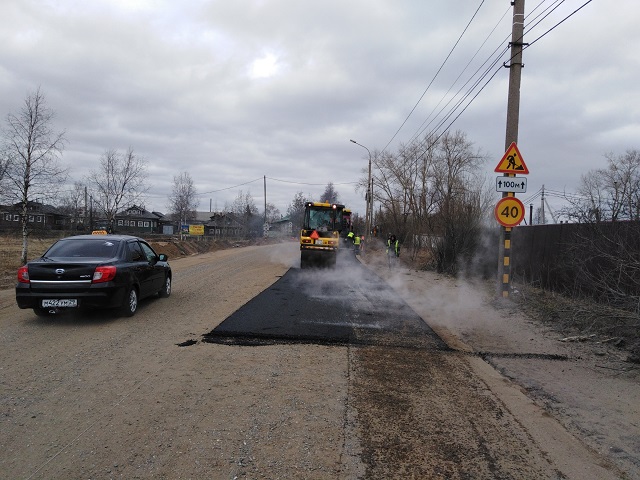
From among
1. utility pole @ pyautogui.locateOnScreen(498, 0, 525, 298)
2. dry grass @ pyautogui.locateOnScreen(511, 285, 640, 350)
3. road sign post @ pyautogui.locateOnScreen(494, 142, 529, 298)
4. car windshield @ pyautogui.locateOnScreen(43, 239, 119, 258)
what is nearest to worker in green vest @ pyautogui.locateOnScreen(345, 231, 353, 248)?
utility pole @ pyautogui.locateOnScreen(498, 0, 525, 298)

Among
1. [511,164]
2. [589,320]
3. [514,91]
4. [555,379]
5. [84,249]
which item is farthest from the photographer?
[514,91]

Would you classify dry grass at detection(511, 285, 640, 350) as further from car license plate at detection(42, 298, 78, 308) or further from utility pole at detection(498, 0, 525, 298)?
car license plate at detection(42, 298, 78, 308)

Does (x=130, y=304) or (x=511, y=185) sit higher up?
(x=511, y=185)

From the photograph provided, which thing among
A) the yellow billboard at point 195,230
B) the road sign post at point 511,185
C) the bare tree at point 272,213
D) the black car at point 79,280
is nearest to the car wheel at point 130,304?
the black car at point 79,280

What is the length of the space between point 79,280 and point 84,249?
3.35 feet

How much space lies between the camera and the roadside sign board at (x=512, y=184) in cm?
1052

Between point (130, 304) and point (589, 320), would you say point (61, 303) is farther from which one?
point (589, 320)

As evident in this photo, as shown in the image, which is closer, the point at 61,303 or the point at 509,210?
the point at 61,303

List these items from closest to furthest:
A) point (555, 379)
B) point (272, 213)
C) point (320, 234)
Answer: point (555, 379) < point (320, 234) < point (272, 213)

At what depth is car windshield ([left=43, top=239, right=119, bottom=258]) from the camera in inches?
324

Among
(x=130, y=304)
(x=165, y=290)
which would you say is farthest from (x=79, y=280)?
(x=165, y=290)

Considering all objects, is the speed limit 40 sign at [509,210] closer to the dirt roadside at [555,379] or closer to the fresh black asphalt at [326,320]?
the dirt roadside at [555,379]

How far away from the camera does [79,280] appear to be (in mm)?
7527

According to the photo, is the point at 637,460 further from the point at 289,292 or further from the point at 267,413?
the point at 289,292
